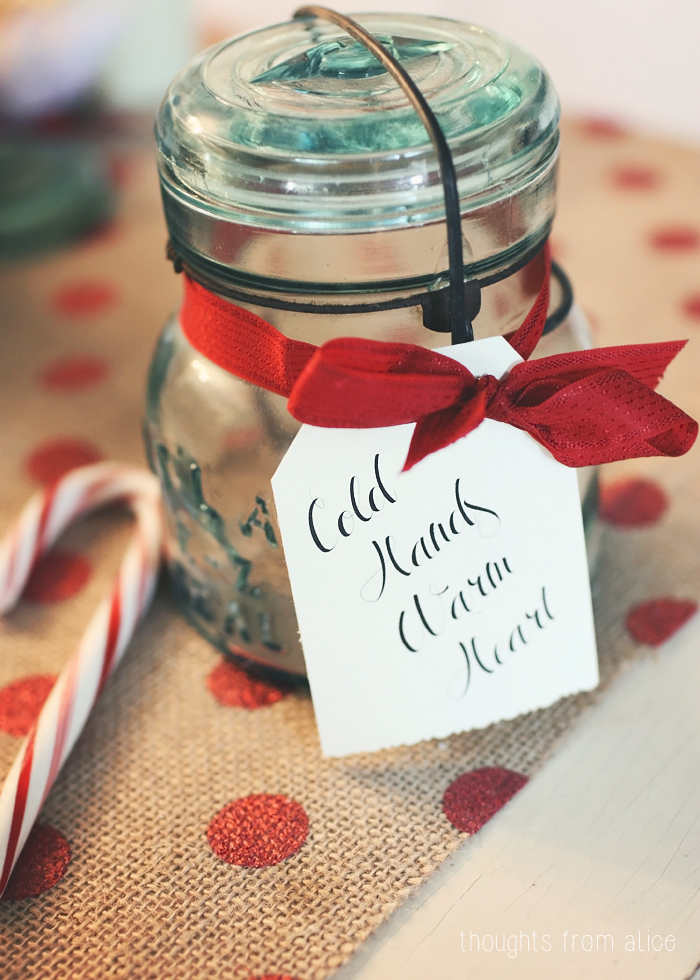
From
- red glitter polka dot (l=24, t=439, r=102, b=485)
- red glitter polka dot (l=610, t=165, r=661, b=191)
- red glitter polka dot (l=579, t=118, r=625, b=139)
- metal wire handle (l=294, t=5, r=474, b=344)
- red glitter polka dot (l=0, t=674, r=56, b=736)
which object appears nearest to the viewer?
metal wire handle (l=294, t=5, r=474, b=344)

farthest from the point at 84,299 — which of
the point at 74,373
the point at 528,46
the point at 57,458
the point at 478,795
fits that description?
the point at 528,46

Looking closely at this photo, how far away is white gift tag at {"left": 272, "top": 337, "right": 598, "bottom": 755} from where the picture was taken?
1.19 ft

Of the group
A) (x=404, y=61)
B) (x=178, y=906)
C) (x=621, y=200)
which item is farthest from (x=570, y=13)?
(x=178, y=906)

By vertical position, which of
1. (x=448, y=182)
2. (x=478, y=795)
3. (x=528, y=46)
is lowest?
(x=478, y=795)

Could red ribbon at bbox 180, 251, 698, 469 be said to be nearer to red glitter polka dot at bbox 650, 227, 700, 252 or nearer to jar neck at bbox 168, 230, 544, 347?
jar neck at bbox 168, 230, 544, 347

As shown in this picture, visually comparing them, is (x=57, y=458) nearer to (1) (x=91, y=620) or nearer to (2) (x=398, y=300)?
(1) (x=91, y=620)

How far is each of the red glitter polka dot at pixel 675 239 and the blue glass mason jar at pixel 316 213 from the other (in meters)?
0.41

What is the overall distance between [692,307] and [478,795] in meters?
0.46

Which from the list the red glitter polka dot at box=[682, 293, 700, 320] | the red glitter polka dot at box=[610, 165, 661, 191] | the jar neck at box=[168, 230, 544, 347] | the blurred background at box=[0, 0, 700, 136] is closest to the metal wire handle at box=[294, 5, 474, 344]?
the jar neck at box=[168, 230, 544, 347]

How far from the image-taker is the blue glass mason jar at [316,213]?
0.33m

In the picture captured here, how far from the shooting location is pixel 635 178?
0.90 metres

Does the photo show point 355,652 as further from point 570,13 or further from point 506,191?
point 570,13

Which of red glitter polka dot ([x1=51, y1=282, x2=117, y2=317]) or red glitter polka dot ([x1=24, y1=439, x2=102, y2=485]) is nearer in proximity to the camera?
red glitter polka dot ([x1=24, y1=439, x2=102, y2=485])

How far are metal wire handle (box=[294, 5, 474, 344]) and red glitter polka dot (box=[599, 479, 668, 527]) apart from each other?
0.23 meters
